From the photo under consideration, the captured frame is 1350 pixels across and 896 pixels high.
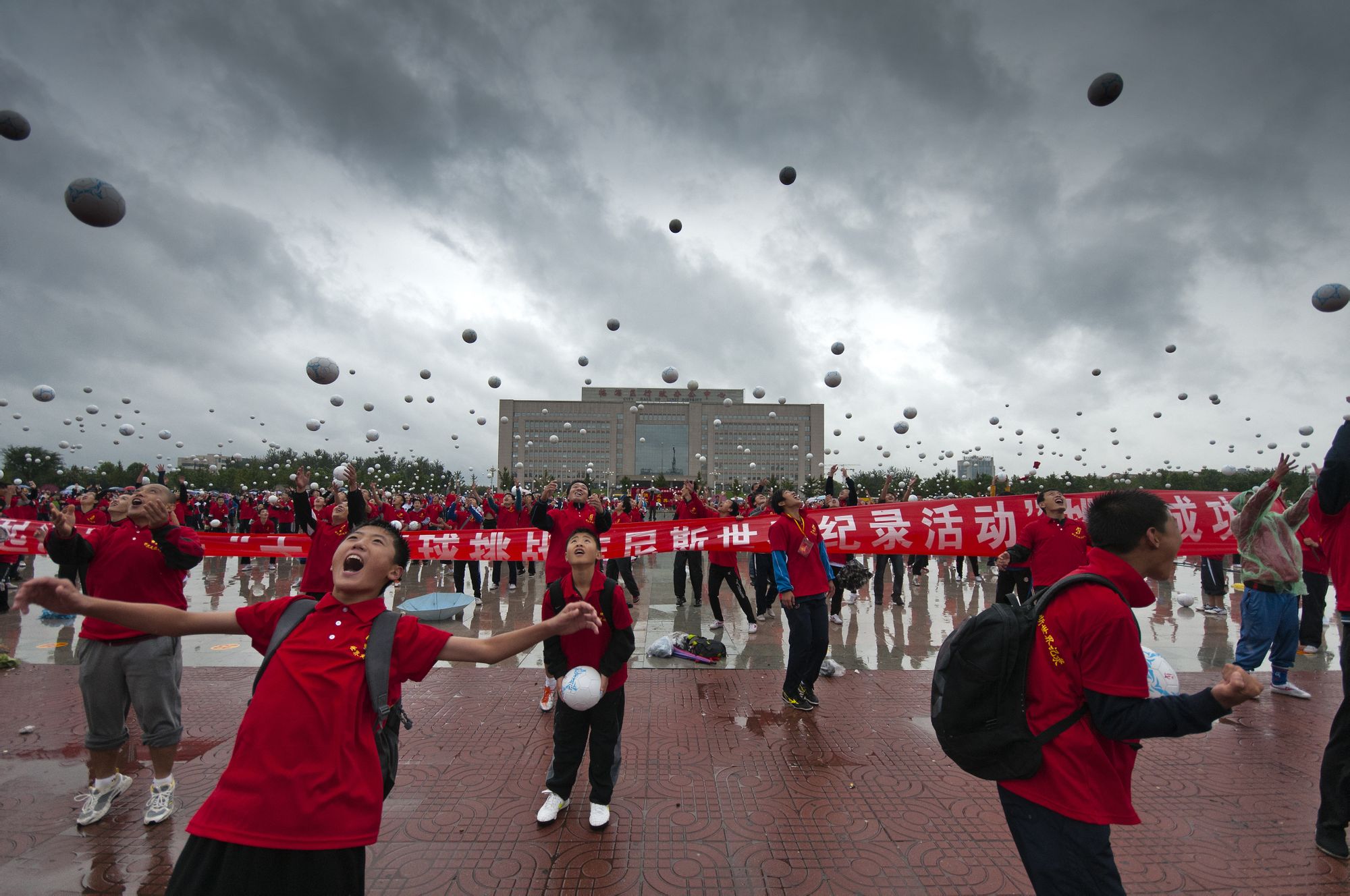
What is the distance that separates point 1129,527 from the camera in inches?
84.0

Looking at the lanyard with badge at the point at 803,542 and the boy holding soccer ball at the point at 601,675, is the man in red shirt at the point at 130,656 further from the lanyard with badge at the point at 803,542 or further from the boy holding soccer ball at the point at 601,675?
the lanyard with badge at the point at 803,542

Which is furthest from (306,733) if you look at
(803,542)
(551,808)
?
(803,542)

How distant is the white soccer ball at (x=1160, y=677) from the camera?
2139 millimetres

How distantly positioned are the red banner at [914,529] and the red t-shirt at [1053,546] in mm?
1869

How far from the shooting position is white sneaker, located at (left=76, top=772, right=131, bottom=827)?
3.54 metres

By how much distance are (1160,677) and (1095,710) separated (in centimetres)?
44

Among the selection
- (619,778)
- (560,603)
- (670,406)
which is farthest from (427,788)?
(670,406)

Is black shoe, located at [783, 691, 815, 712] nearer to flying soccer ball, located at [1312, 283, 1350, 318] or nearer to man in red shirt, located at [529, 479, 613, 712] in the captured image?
man in red shirt, located at [529, 479, 613, 712]

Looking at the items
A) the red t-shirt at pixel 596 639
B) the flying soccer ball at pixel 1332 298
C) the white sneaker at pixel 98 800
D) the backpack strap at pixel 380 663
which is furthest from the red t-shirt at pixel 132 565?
the flying soccer ball at pixel 1332 298

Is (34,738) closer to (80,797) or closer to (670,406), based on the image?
(80,797)

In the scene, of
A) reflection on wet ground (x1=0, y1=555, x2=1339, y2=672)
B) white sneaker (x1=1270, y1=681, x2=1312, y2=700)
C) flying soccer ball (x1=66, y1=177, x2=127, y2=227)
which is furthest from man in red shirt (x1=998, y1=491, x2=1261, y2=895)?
flying soccer ball (x1=66, y1=177, x2=127, y2=227)

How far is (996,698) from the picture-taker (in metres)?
2.11

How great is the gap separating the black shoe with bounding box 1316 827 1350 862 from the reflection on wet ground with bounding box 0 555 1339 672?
3529 mm

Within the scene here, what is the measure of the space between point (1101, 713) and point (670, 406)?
394 feet
